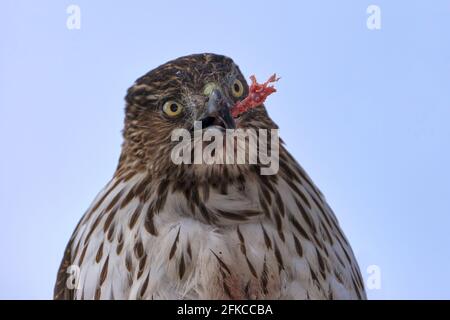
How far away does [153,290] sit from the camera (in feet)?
15.8

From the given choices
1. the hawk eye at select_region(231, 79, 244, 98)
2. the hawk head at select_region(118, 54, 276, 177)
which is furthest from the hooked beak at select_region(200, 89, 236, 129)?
the hawk eye at select_region(231, 79, 244, 98)

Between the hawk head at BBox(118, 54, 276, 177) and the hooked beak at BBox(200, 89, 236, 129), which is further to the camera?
the hawk head at BBox(118, 54, 276, 177)

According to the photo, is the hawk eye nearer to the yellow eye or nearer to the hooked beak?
the hooked beak

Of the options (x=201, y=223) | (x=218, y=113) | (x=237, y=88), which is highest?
(x=237, y=88)

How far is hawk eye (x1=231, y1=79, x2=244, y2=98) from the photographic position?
5.03 meters

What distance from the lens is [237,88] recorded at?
5.07 m

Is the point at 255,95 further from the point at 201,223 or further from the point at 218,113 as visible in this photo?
the point at 201,223

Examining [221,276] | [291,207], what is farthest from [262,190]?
[221,276]

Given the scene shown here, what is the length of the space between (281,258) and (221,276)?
32 centimetres

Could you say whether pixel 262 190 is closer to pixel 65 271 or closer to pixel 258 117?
pixel 258 117

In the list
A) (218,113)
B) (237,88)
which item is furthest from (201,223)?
(237,88)

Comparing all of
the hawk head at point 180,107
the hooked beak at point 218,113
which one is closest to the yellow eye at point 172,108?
the hawk head at point 180,107

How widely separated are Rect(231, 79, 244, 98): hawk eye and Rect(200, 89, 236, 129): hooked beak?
18 centimetres

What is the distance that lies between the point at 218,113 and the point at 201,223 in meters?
0.58
